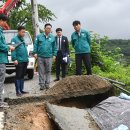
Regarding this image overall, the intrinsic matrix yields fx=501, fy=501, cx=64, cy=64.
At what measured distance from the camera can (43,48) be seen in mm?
12484

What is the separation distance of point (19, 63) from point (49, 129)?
2.34 metres

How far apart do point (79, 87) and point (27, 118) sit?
2598mm

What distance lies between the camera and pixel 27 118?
1020 cm

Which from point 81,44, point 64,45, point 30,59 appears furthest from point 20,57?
point 30,59

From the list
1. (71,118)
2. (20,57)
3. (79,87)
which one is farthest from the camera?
(79,87)

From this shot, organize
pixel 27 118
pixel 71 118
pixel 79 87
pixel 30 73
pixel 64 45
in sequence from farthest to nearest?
pixel 30 73
pixel 64 45
pixel 79 87
pixel 71 118
pixel 27 118

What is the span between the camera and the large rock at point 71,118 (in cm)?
993

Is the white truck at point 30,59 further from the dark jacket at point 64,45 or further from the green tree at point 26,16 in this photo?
the green tree at point 26,16

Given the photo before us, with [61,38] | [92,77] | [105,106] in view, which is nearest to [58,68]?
[61,38]

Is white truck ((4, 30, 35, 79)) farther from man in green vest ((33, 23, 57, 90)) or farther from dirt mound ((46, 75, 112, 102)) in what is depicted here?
dirt mound ((46, 75, 112, 102))

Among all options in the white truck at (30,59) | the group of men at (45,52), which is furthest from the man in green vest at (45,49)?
the white truck at (30,59)

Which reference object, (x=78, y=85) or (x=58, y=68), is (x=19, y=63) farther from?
(x=58, y=68)

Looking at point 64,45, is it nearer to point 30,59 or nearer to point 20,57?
point 30,59

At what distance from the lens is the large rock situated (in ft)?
32.6
